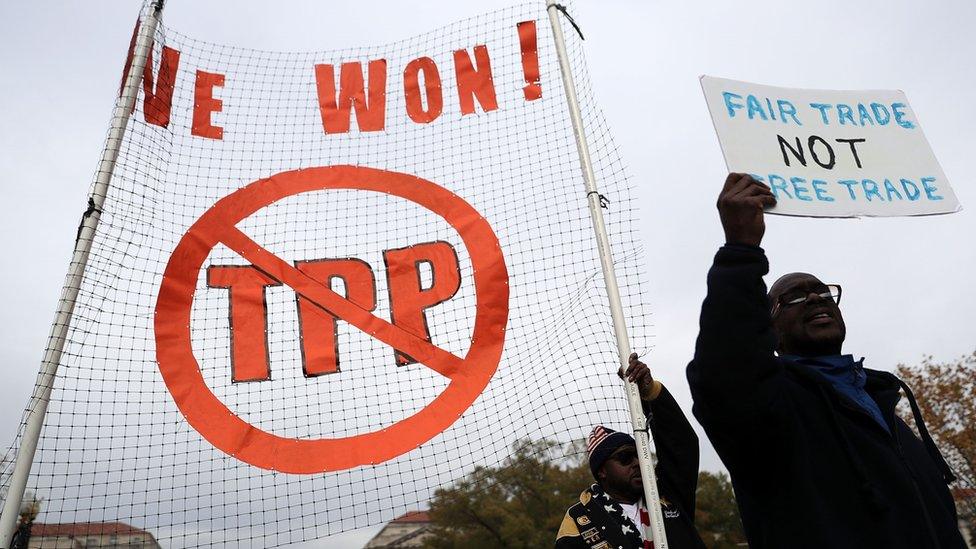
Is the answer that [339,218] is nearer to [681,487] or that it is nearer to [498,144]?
[498,144]

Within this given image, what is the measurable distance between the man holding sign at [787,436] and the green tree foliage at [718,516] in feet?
72.3

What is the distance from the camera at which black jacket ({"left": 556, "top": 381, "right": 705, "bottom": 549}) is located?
2.58 meters

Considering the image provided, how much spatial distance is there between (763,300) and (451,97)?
3091mm

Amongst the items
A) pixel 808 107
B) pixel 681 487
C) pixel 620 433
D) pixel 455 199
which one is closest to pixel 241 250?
pixel 455 199

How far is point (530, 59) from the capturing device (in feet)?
13.3

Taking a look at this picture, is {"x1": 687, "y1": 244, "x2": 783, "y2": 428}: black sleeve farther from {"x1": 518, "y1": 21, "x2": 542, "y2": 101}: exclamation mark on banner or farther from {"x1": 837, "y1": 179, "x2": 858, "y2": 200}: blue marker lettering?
{"x1": 518, "y1": 21, "x2": 542, "y2": 101}: exclamation mark on banner

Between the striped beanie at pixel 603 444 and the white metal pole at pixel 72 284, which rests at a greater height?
the white metal pole at pixel 72 284

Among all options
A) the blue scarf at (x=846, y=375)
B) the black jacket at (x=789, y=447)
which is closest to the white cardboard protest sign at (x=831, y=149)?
the blue scarf at (x=846, y=375)

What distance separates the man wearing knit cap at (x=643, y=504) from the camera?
257 centimetres

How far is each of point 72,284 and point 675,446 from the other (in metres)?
2.91

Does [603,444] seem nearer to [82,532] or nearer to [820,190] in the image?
[820,190]

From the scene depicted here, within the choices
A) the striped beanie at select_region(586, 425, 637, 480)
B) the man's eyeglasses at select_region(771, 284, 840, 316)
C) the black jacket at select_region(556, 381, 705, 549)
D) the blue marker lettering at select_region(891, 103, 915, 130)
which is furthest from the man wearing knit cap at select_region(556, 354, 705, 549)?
the blue marker lettering at select_region(891, 103, 915, 130)

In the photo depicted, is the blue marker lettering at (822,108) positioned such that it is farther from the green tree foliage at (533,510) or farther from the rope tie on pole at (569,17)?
the green tree foliage at (533,510)

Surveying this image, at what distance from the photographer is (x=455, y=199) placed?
3850 millimetres
